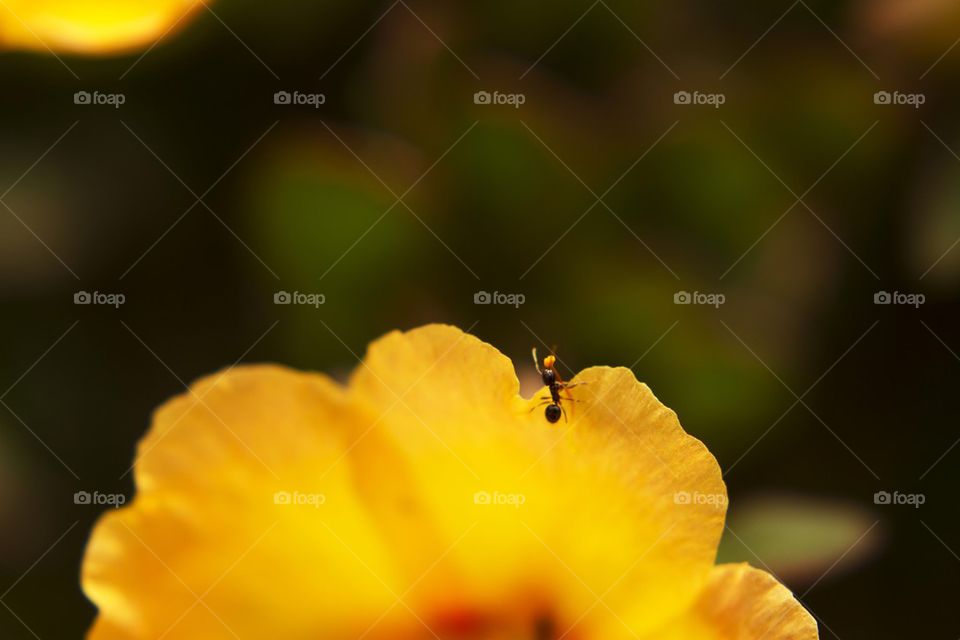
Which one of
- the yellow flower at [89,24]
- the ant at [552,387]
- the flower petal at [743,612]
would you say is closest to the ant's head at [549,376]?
the ant at [552,387]

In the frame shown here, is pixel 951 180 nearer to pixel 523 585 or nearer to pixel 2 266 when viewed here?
pixel 523 585

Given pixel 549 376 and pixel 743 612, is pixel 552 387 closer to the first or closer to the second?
pixel 549 376

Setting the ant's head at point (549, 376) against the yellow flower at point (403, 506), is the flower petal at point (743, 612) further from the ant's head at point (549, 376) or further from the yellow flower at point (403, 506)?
the ant's head at point (549, 376)

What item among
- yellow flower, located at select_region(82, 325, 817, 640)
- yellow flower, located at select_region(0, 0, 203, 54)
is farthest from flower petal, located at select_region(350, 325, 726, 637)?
yellow flower, located at select_region(0, 0, 203, 54)

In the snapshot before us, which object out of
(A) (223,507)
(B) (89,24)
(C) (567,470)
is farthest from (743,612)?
(B) (89,24)

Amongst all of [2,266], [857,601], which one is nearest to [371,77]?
[2,266]

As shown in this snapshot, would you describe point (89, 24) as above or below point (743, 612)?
above

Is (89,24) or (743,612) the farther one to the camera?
(89,24)
